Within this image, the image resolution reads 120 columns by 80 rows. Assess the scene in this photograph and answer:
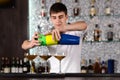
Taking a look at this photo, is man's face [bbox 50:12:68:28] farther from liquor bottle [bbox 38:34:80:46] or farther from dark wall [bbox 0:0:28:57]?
dark wall [bbox 0:0:28:57]

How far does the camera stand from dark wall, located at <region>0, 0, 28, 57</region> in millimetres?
3967

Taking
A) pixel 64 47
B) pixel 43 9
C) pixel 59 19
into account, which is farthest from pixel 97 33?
pixel 59 19

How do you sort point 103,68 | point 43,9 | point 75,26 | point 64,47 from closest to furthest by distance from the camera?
1. point 75,26
2. point 64,47
3. point 103,68
4. point 43,9

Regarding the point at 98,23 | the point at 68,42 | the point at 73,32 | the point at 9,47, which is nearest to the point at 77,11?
the point at 98,23

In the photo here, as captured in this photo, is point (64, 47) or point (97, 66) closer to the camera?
point (64, 47)

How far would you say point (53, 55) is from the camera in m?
2.54

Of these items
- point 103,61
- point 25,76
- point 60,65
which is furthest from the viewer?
point 103,61

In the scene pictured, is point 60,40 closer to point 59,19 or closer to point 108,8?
point 59,19

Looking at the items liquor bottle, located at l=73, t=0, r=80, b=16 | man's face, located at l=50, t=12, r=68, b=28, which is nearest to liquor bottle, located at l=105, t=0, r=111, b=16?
liquor bottle, located at l=73, t=0, r=80, b=16

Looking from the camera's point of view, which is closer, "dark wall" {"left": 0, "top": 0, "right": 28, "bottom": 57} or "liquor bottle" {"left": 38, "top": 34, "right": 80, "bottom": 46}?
"liquor bottle" {"left": 38, "top": 34, "right": 80, "bottom": 46}

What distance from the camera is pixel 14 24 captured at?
13.0ft

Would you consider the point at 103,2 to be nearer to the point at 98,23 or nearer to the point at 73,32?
the point at 98,23

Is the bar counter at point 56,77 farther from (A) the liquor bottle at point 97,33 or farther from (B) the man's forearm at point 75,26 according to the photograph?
(A) the liquor bottle at point 97,33

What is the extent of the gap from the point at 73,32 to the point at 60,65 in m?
0.29
